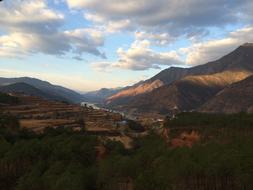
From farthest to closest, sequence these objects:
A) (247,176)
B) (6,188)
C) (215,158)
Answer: (215,158) → (6,188) → (247,176)

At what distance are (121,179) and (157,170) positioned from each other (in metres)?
6.80

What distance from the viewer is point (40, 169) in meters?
71.3

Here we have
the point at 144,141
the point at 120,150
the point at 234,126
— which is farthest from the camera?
the point at 234,126

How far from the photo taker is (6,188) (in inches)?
2672

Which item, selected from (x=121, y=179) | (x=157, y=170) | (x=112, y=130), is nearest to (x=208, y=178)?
(x=157, y=170)

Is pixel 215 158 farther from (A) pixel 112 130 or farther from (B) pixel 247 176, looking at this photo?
(A) pixel 112 130

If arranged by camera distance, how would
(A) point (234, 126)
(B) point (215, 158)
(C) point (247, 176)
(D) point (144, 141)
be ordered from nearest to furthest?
(C) point (247, 176)
(B) point (215, 158)
(D) point (144, 141)
(A) point (234, 126)

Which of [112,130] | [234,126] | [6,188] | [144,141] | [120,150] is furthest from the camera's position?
[112,130]

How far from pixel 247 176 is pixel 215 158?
11.2 m

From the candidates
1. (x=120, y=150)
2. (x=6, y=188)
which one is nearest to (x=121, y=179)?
(x=6, y=188)

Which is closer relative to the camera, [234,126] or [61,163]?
[61,163]

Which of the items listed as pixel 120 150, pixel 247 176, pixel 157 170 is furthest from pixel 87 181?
pixel 120 150

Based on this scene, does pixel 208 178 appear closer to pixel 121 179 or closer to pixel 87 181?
pixel 121 179

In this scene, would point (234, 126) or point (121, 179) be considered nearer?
point (121, 179)
